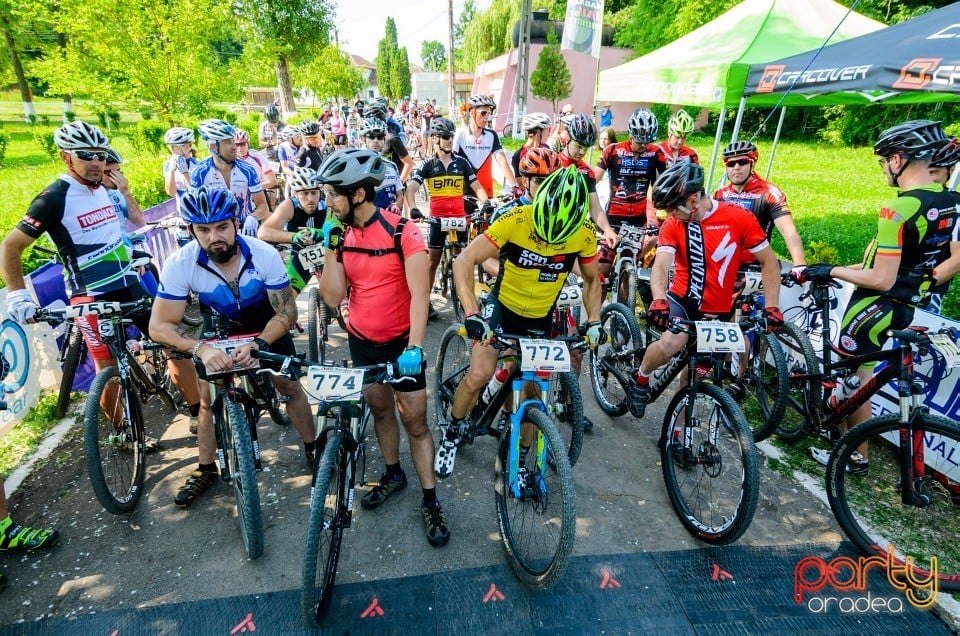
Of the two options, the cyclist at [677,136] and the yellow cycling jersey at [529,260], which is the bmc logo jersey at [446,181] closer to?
the cyclist at [677,136]

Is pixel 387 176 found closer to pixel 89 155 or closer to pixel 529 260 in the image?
pixel 89 155

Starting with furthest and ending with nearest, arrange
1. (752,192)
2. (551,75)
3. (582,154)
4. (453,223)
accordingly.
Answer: (551,75) < (453,223) < (582,154) < (752,192)

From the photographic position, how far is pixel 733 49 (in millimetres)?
7535


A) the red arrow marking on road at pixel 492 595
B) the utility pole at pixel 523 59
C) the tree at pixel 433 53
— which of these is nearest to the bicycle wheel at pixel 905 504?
the red arrow marking on road at pixel 492 595

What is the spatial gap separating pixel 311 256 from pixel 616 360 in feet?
10.3

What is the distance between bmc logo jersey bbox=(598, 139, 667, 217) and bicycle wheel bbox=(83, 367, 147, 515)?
19.0 feet

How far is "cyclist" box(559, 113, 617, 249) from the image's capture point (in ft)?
18.8

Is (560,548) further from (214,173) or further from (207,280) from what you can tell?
(214,173)

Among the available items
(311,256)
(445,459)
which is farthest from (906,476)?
(311,256)

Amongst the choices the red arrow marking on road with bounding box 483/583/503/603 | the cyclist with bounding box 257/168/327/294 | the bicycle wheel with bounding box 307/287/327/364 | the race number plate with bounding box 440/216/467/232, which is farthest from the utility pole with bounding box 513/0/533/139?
the red arrow marking on road with bounding box 483/583/503/603

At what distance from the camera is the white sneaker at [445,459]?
3.72m

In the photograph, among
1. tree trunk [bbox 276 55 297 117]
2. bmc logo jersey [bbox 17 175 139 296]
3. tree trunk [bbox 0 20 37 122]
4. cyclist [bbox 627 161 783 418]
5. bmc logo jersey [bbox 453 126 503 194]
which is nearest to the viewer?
cyclist [bbox 627 161 783 418]

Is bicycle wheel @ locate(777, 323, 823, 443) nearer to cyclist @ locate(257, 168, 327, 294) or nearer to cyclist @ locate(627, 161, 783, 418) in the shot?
cyclist @ locate(627, 161, 783, 418)

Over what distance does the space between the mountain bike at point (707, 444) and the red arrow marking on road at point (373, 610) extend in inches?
82.7
